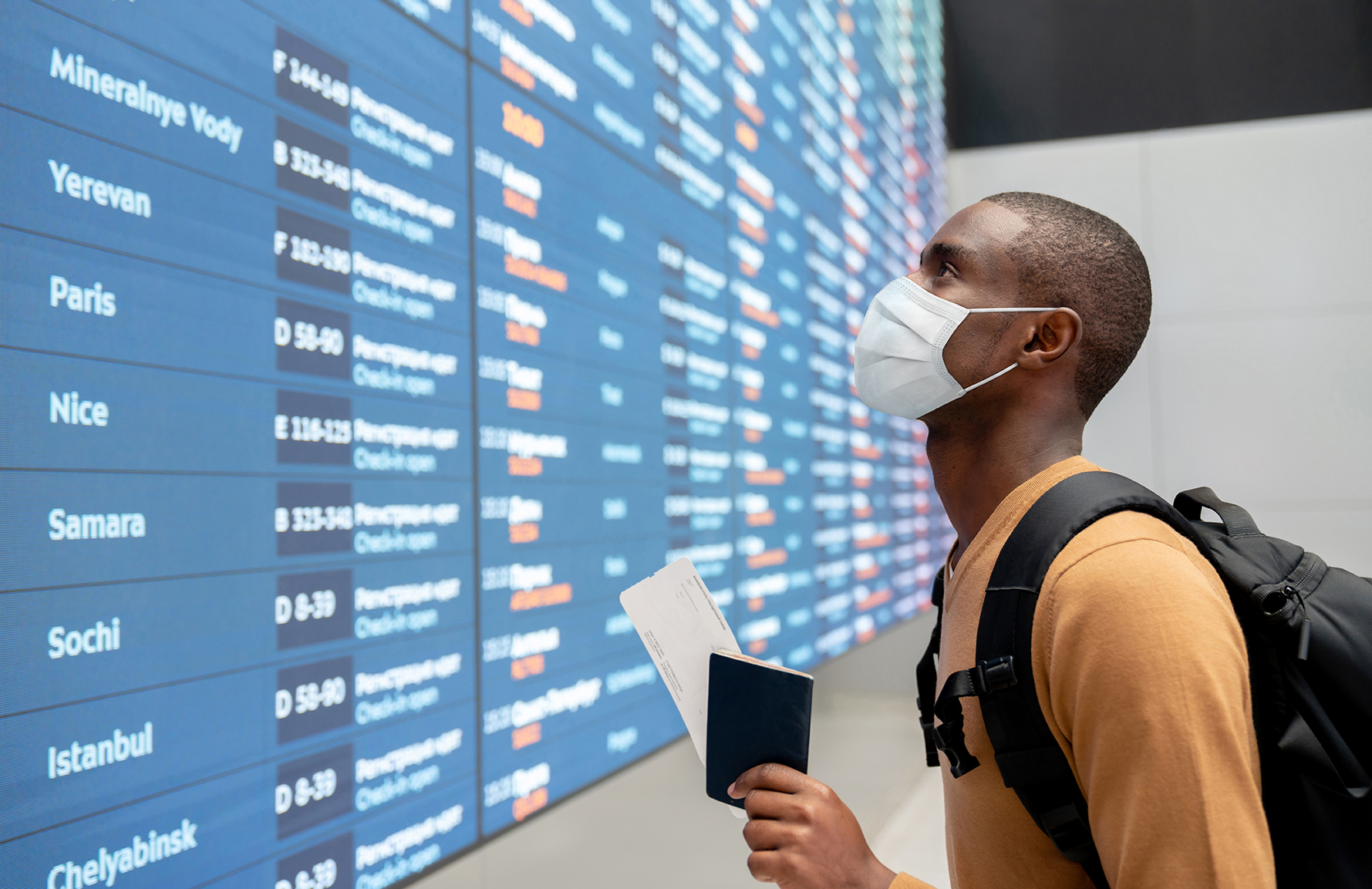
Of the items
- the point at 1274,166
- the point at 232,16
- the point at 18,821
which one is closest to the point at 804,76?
the point at 232,16

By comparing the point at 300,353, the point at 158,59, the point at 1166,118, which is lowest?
the point at 300,353

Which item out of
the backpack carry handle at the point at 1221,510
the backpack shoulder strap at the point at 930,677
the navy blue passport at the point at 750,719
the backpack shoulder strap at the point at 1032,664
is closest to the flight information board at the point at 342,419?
the navy blue passport at the point at 750,719

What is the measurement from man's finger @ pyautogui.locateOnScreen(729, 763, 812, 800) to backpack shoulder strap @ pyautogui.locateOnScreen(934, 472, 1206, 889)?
18 cm

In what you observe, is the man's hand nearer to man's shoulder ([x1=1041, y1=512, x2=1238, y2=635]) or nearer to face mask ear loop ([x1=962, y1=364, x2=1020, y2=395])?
man's shoulder ([x1=1041, y1=512, x2=1238, y2=635])

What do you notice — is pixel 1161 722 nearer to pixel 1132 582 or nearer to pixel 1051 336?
pixel 1132 582

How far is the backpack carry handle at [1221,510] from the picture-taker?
3.06ft

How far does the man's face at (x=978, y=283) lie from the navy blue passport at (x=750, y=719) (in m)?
0.42

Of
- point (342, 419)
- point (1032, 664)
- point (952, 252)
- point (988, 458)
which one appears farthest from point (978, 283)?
point (342, 419)

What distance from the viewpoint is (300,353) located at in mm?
1142

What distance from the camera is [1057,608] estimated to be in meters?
0.80

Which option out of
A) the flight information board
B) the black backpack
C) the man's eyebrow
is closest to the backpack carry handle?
the black backpack

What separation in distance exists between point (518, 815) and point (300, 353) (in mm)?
801

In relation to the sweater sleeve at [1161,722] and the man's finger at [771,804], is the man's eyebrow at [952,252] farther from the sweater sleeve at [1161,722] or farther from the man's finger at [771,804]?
the man's finger at [771,804]

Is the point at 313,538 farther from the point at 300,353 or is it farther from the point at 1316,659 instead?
the point at 1316,659
